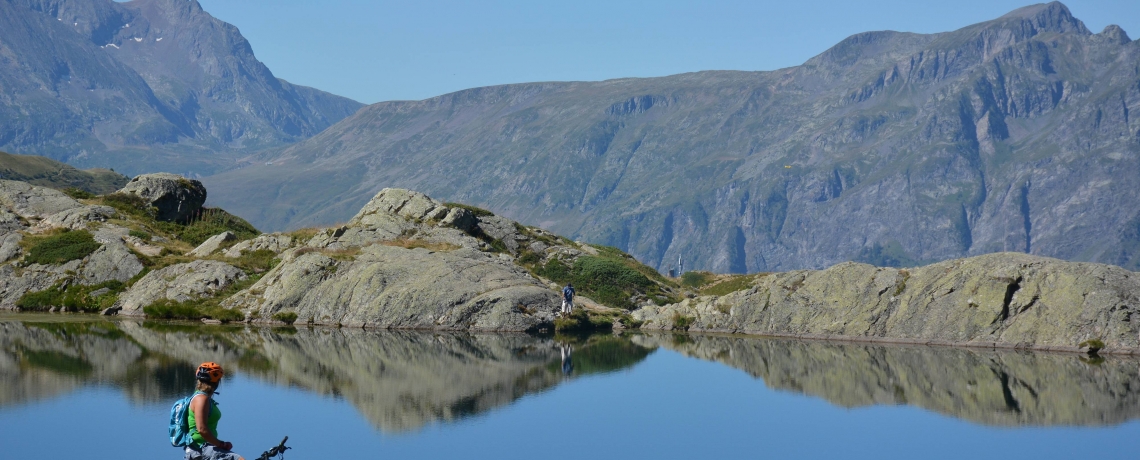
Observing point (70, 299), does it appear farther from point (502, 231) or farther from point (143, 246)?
point (502, 231)

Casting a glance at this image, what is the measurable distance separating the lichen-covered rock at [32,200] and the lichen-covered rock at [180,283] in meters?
14.3

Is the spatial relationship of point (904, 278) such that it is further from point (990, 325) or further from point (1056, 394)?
point (1056, 394)

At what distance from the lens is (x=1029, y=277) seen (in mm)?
52531

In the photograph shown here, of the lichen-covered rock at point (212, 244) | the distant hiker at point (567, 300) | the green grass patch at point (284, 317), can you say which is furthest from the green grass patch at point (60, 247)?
the distant hiker at point (567, 300)

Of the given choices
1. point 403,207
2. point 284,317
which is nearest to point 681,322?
point 284,317

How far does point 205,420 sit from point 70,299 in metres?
46.5

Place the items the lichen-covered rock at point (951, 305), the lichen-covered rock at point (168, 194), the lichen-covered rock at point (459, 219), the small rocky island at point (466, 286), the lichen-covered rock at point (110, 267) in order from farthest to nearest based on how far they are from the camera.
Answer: the lichen-covered rock at point (168, 194) < the lichen-covered rock at point (459, 219) < the lichen-covered rock at point (110, 267) < the small rocky island at point (466, 286) < the lichen-covered rock at point (951, 305)

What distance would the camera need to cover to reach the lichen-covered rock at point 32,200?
238ft

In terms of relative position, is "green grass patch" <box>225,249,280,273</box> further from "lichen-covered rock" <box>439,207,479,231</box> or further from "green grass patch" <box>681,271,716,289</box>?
"green grass patch" <box>681,271,716,289</box>

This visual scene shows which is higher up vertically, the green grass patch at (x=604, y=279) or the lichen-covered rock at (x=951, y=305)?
the green grass patch at (x=604, y=279)

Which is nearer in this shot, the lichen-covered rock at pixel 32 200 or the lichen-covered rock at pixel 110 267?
the lichen-covered rock at pixel 110 267

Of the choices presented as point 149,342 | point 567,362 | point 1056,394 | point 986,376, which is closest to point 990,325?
point 986,376

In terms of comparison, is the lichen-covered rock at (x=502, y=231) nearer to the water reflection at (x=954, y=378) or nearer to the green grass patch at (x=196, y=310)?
the green grass patch at (x=196, y=310)

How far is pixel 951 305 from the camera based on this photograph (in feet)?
176
